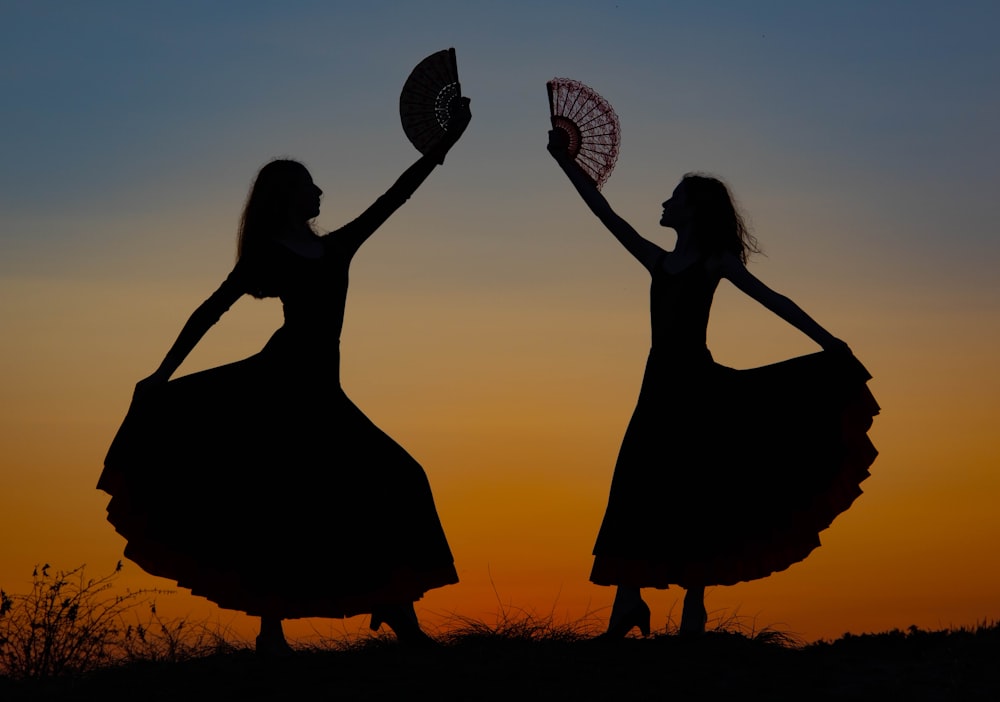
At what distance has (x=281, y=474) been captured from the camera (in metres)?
9.16

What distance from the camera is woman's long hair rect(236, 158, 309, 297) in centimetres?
934

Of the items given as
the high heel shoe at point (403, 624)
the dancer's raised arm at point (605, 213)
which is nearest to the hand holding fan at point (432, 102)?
the dancer's raised arm at point (605, 213)

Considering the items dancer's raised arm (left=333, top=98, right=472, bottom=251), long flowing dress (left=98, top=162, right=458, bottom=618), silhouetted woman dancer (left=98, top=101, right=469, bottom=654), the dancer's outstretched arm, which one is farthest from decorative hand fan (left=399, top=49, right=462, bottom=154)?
the dancer's outstretched arm

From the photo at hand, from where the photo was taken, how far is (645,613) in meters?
9.37

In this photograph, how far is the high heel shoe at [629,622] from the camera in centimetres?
930

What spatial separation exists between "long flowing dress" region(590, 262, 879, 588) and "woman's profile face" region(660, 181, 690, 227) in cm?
39

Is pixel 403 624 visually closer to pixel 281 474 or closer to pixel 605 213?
pixel 281 474

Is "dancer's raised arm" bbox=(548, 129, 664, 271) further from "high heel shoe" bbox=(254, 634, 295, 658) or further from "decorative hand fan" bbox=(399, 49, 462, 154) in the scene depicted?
"high heel shoe" bbox=(254, 634, 295, 658)

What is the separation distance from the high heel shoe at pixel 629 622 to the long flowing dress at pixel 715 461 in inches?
7.4

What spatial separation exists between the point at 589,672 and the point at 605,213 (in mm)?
3120

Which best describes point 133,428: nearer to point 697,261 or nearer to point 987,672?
point 697,261

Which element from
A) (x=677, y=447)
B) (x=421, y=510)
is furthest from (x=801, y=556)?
(x=421, y=510)

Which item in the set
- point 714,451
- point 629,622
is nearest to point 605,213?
point 714,451

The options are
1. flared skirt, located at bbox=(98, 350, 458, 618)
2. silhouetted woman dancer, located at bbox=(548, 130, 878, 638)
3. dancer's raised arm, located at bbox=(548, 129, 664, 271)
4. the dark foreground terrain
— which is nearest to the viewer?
the dark foreground terrain
